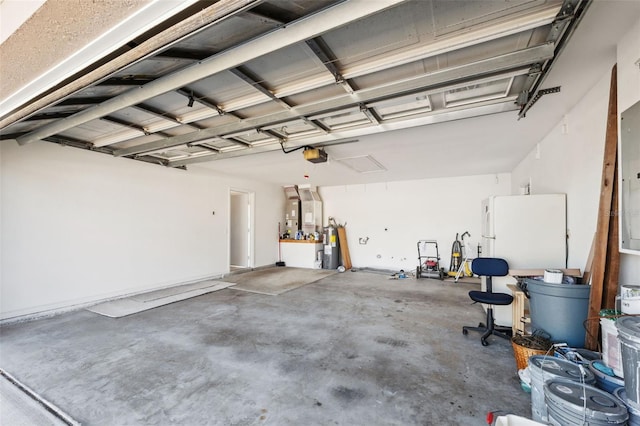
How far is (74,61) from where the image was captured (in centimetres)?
141

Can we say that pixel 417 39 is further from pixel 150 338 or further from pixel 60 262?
pixel 60 262

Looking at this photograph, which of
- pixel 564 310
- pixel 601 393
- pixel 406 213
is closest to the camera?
pixel 601 393

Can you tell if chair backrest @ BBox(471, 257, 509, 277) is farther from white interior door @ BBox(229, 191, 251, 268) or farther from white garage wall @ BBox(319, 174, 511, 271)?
white interior door @ BBox(229, 191, 251, 268)

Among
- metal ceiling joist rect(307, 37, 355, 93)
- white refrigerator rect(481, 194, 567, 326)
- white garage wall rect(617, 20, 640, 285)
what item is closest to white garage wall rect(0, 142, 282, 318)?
metal ceiling joist rect(307, 37, 355, 93)

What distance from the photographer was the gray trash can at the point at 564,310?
2188mm

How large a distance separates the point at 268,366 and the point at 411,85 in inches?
109

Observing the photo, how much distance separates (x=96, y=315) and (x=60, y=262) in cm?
98

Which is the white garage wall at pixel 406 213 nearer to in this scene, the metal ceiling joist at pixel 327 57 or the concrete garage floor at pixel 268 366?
the concrete garage floor at pixel 268 366

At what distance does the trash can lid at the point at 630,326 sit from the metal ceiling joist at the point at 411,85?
162 centimetres

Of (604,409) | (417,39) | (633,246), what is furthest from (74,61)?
(633,246)

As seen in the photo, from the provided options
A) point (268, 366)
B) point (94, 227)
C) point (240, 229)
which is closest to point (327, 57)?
point (268, 366)

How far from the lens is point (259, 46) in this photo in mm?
1650

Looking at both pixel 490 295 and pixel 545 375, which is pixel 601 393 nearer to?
pixel 545 375

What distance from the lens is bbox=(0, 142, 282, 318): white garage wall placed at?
11.9 ft
